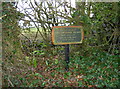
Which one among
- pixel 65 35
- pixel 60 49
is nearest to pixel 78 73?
pixel 65 35

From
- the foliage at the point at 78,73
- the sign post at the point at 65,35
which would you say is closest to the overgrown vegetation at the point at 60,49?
the foliage at the point at 78,73

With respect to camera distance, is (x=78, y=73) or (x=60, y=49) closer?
(x=78, y=73)

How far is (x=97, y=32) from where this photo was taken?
5.96 m

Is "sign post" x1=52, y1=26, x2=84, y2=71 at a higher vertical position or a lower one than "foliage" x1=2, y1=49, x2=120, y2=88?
higher

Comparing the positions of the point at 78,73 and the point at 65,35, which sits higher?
the point at 65,35

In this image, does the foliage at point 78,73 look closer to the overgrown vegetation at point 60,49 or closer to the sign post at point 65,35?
the overgrown vegetation at point 60,49

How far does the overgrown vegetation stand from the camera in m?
4.09

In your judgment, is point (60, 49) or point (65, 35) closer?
point (65, 35)

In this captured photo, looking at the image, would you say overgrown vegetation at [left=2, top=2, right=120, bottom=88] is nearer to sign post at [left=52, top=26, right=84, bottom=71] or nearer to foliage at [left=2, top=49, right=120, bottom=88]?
foliage at [left=2, top=49, right=120, bottom=88]

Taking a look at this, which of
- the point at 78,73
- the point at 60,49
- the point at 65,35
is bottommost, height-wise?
the point at 78,73

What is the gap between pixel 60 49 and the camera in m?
6.22

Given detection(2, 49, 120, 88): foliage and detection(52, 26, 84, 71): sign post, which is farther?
detection(52, 26, 84, 71): sign post

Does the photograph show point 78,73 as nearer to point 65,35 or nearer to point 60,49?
point 65,35

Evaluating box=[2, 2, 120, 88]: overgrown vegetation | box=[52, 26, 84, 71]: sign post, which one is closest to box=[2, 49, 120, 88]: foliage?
box=[2, 2, 120, 88]: overgrown vegetation
